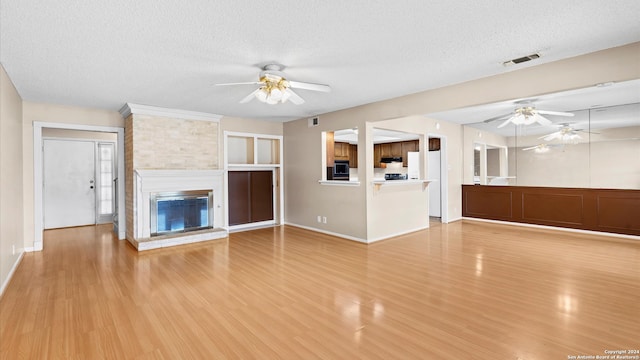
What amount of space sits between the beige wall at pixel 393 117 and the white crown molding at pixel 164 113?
1922mm

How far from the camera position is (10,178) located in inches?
151

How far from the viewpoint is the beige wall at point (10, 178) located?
3.37m

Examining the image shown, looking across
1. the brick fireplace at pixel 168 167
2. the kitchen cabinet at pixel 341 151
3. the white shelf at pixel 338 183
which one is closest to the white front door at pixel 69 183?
the brick fireplace at pixel 168 167

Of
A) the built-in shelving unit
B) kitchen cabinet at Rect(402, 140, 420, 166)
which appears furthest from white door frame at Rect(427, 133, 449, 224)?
the built-in shelving unit

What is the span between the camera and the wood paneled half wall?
5.61 meters

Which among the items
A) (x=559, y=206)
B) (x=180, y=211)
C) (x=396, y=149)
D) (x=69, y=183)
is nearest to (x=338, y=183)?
(x=180, y=211)

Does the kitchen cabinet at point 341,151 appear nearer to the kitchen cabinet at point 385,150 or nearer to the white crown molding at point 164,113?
the kitchen cabinet at point 385,150

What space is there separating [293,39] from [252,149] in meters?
4.57

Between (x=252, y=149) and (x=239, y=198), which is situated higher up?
(x=252, y=149)

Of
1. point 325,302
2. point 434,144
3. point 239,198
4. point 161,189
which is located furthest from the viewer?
point 434,144

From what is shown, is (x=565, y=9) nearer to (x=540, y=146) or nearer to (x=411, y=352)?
(x=411, y=352)

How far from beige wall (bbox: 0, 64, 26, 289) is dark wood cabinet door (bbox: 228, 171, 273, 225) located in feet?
10.9

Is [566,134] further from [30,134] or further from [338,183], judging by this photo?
[30,134]

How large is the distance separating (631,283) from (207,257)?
5411 millimetres
